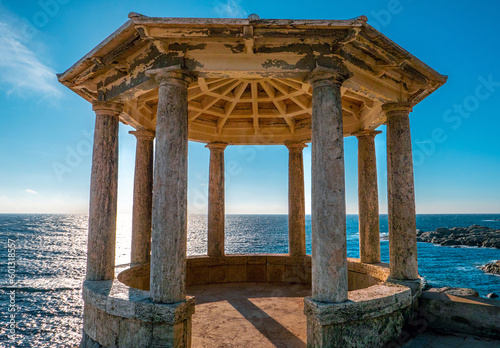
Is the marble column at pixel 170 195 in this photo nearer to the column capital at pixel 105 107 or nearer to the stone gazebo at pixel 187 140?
the stone gazebo at pixel 187 140

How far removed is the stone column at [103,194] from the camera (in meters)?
9.13

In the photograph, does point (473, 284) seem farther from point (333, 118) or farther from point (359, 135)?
point (333, 118)

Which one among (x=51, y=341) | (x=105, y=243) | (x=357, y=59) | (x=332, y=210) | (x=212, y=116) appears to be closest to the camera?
(x=332, y=210)

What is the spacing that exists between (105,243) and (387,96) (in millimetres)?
8841

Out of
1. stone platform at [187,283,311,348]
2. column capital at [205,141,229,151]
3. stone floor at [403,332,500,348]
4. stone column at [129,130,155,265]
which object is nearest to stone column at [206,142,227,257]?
column capital at [205,141,229,151]

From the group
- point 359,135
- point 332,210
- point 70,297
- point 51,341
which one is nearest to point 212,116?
point 359,135

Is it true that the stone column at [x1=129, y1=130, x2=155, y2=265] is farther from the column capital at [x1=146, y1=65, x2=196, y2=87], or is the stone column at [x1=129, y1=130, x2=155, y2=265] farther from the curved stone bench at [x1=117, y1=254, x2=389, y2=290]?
the column capital at [x1=146, y1=65, x2=196, y2=87]

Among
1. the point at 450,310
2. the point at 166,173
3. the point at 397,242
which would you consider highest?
the point at 166,173

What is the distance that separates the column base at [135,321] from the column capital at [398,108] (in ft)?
24.8

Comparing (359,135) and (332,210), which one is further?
(359,135)

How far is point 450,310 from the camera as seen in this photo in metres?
8.45

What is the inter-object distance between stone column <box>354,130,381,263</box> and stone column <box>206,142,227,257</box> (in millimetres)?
6026

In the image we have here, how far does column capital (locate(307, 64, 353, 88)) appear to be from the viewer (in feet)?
24.4

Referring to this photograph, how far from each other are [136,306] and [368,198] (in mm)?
9366
